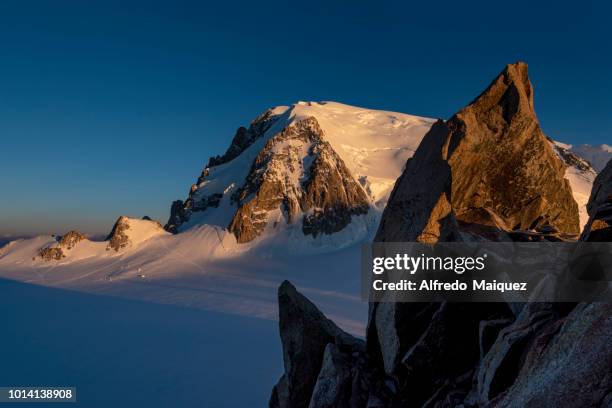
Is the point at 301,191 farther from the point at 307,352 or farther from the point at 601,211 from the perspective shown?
the point at 601,211

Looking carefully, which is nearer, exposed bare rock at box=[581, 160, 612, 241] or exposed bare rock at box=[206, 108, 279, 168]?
exposed bare rock at box=[581, 160, 612, 241]

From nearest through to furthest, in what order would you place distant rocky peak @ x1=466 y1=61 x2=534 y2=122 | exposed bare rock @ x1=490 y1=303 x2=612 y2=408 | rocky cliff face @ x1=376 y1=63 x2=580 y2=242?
exposed bare rock @ x1=490 y1=303 x2=612 y2=408, rocky cliff face @ x1=376 y1=63 x2=580 y2=242, distant rocky peak @ x1=466 y1=61 x2=534 y2=122

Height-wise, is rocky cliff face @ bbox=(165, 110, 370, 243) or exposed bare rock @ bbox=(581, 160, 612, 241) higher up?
rocky cliff face @ bbox=(165, 110, 370, 243)

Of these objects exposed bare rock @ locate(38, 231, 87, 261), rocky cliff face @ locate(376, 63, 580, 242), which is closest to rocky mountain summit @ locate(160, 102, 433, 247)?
exposed bare rock @ locate(38, 231, 87, 261)

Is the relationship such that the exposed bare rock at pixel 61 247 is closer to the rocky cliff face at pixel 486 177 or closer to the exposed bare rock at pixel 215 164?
the exposed bare rock at pixel 215 164

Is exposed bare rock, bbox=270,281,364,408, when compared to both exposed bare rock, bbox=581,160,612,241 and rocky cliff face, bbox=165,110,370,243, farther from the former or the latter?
rocky cliff face, bbox=165,110,370,243

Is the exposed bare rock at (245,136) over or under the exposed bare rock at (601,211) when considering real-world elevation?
over

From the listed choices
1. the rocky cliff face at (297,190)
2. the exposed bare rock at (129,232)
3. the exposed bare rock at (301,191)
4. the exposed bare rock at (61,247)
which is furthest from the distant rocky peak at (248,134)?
the exposed bare rock at (61,247)

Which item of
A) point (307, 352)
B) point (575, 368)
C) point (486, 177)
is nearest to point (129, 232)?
point (307, 352)
